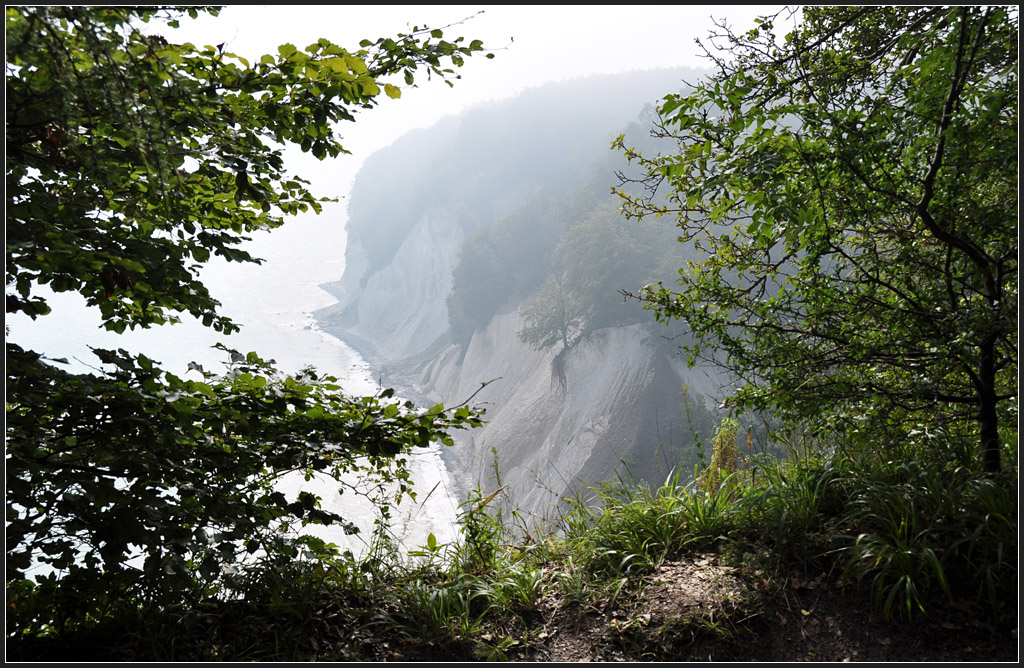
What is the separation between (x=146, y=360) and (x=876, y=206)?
3.21m

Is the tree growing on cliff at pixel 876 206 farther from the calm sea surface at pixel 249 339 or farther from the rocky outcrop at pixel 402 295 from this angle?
the rocky outcrop at pixel 402 295

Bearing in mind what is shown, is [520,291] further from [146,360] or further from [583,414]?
[146,360]

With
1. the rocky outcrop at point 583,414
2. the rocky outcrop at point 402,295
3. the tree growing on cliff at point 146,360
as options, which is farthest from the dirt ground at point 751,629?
the rocky outcrop at point 402,295

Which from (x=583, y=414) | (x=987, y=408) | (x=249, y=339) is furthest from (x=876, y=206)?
(x=583, y=414)

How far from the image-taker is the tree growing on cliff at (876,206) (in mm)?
2285

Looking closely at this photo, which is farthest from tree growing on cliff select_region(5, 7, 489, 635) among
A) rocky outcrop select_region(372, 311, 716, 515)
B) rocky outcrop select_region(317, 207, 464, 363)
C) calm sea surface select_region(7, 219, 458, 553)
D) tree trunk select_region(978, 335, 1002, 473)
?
rocky outcrop select_region(317, 207, 464, 363)

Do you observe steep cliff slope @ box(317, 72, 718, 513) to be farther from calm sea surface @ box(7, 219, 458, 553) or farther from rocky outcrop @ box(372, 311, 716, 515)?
calm sea surface @ box(7, 219, 458, 553)

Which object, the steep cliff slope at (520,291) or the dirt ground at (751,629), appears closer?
the dirt ground at (751,629)

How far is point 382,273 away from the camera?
50.2 m

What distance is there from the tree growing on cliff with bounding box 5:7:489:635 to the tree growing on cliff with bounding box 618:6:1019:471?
58.5 inches

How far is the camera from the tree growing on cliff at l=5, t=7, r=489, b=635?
5.23ft

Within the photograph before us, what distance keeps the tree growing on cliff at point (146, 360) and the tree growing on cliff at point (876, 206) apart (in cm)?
149

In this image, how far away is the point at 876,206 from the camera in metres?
2.56

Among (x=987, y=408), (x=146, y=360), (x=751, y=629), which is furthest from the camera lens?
(x=987, y=408)
